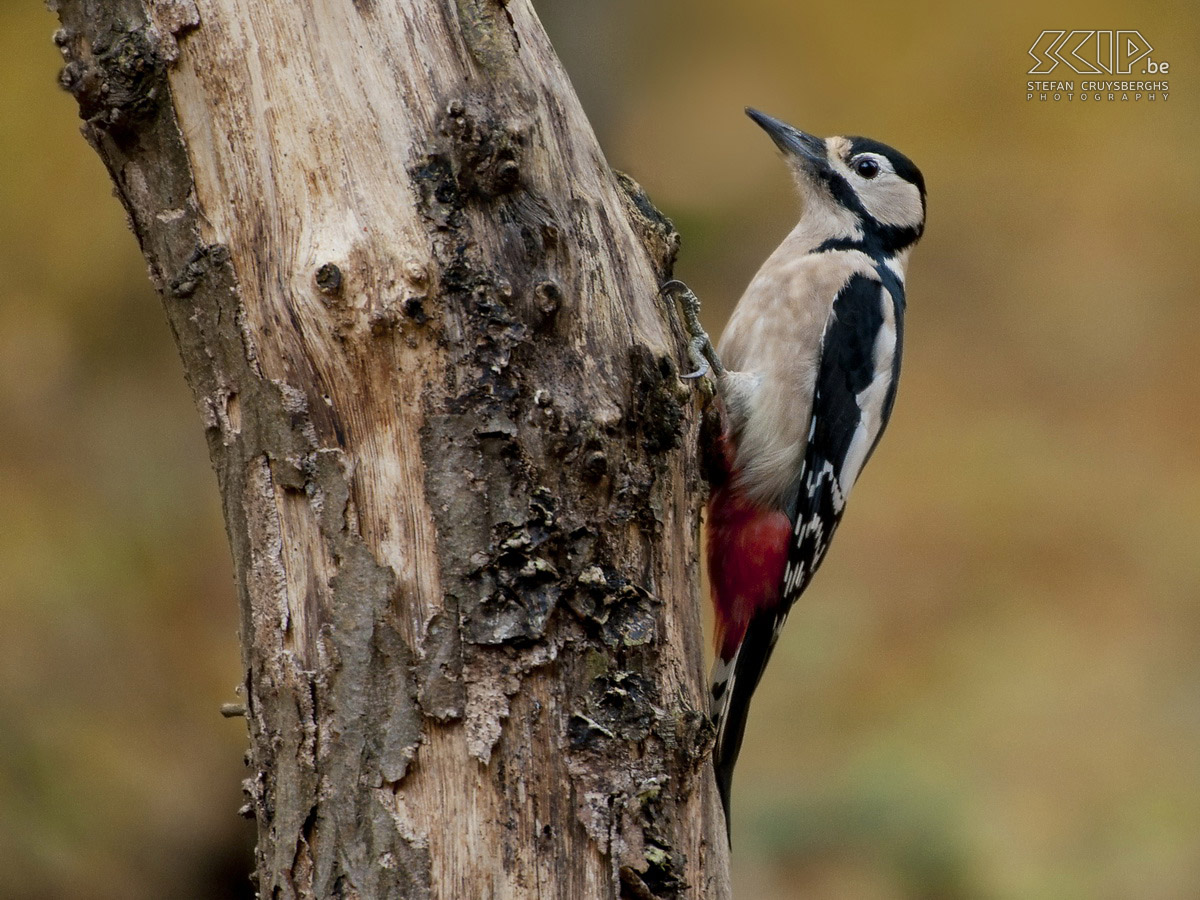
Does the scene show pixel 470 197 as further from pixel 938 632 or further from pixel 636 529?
pixel 938 632

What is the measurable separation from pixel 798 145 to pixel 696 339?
46.2 inches

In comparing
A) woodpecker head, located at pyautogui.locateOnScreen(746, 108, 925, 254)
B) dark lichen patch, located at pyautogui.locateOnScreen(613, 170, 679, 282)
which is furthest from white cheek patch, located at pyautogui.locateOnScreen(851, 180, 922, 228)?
dark lichen patch, located at pyautogui.locateOnScreen(613, 170, 679, 282)

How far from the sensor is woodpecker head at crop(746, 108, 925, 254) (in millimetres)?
3502

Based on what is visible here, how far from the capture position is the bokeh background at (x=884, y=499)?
14.8 feet

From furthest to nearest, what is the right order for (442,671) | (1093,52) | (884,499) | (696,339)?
1. (884,499)
2. (1093,52)
3. (696,339)
4. (442,671)

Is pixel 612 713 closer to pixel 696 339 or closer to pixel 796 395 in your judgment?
pixel 696 339

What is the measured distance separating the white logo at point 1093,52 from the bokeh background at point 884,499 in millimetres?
131

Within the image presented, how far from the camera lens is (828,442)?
3086 millimetres

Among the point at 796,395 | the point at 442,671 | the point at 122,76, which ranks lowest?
the point at 442,671

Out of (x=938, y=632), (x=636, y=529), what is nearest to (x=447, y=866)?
(x=636, y=529)

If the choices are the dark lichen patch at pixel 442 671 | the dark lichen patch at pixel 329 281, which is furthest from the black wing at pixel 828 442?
the dark lichen patch at pixel 329 281

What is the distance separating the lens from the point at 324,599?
1.72 m

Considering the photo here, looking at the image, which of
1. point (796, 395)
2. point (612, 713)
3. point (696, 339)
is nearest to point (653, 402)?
point (612, 713)

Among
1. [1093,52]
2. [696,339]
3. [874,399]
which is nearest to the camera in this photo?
[696,339]
